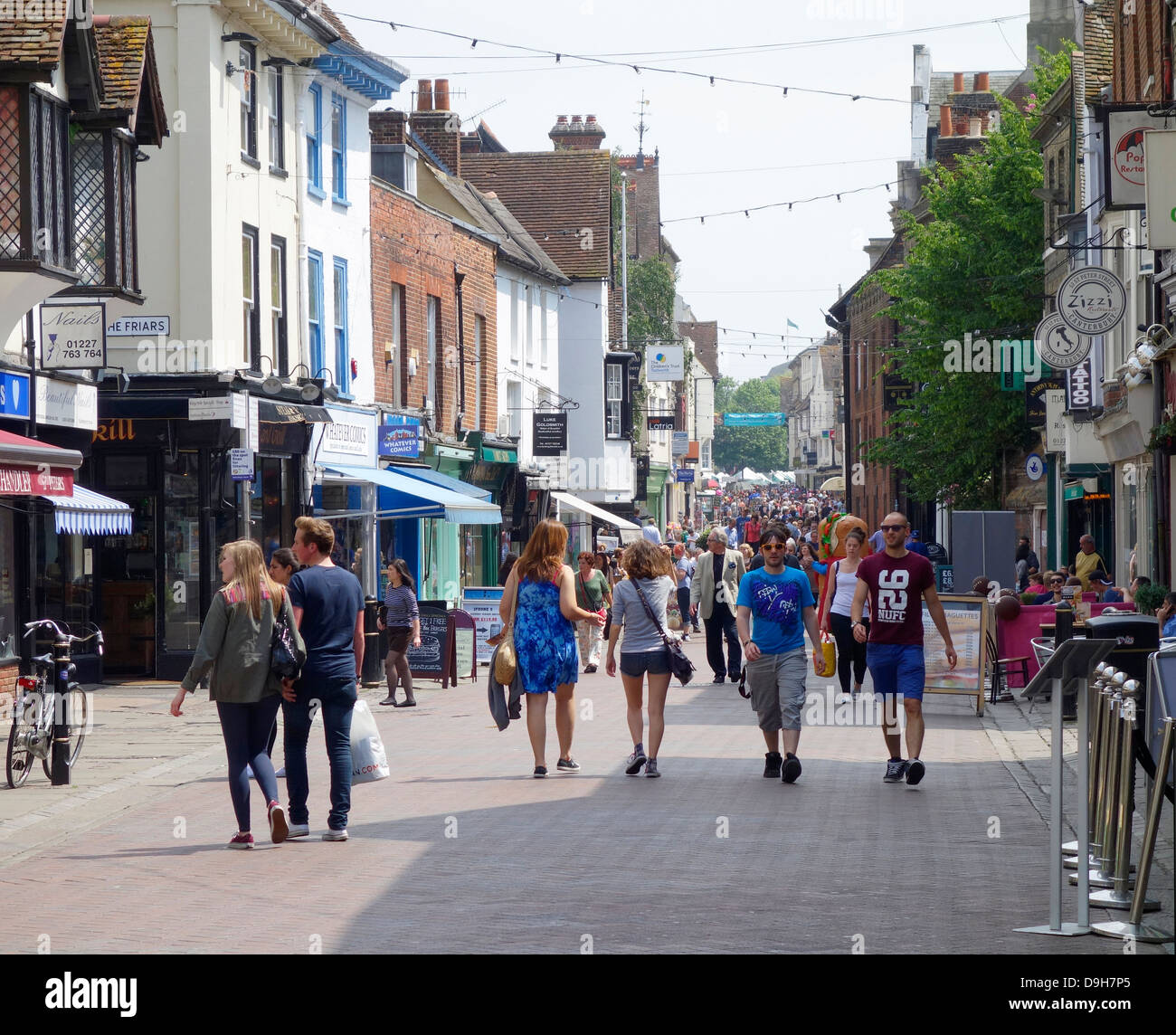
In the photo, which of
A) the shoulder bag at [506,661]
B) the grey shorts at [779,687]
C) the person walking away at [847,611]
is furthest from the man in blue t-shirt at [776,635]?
the person walking away at [847,611]

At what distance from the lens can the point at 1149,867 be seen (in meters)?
7.15

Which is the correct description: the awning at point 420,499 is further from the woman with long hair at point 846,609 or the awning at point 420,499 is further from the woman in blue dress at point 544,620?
the woman in blue dress at point 544,620

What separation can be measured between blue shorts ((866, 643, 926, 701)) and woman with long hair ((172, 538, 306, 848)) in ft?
14.5

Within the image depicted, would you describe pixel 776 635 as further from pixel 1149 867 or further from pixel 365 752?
pixel 1149 867

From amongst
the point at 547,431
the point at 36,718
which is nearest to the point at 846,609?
the point at 36,718

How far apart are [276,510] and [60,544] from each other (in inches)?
170

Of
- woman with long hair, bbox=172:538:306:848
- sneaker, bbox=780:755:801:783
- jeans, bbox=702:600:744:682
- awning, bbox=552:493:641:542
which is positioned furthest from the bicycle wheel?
awning, bbox=552:493:641:542

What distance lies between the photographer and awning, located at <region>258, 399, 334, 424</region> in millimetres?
23547

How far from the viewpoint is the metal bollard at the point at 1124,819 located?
748cm

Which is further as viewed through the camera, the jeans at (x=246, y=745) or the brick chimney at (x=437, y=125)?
the brick chimney at (x=437, y=125)

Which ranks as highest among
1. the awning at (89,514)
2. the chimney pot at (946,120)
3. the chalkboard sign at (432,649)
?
the chimney pot at (946,120)

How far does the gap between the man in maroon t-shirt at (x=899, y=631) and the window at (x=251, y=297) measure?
13.4 m

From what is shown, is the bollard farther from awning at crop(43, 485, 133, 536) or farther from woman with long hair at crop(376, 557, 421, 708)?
woman with long hair at crop(376, 557, 421, 708)
